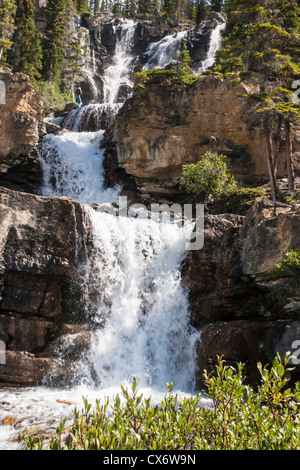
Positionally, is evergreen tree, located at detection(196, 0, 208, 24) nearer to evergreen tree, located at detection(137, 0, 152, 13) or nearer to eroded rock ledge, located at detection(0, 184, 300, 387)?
evergreen tree, located at detection(137, 0, 152, 13)

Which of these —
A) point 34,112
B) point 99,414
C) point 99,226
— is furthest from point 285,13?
point 99,414

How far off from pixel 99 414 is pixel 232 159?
21.4m

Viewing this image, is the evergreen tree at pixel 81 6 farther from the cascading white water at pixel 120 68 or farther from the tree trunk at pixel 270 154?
the tree trunk at pixel 270 154

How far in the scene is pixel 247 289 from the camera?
39.8 ft

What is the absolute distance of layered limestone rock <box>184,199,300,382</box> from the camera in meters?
10.6

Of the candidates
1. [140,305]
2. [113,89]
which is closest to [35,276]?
[140,305]

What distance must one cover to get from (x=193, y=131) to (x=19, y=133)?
36.1ft

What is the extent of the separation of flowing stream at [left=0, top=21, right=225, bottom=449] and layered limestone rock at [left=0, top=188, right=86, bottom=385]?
0.62 metres

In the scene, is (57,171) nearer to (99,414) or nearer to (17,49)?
(17,49)

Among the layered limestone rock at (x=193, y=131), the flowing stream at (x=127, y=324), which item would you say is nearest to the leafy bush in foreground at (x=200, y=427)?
the flowing stream at (x=127, y=324)

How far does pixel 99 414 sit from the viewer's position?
13.1 ft

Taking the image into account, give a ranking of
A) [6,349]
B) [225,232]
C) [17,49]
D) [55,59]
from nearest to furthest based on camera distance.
Result: [6,349], [225,232], [17,49], [55,59]

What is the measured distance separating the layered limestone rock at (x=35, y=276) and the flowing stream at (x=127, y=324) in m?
0.62

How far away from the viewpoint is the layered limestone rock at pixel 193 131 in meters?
23.3
